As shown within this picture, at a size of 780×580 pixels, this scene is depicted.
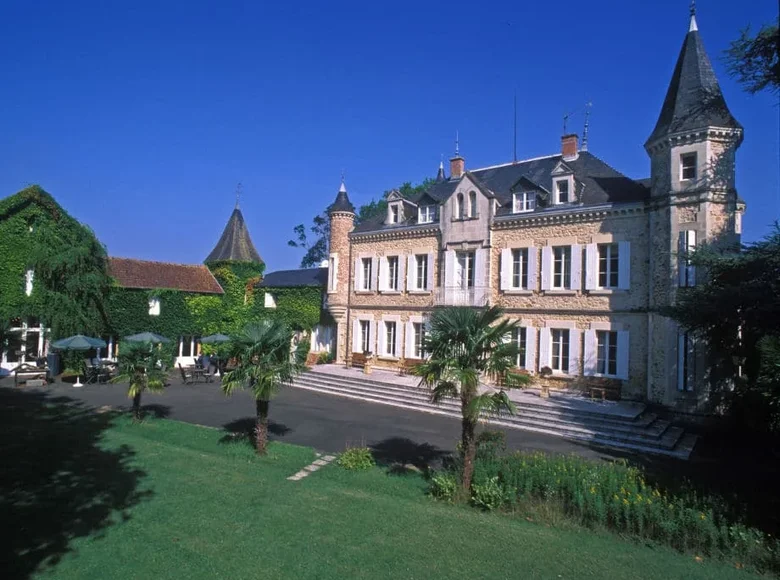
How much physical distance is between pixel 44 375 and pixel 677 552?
898 inches

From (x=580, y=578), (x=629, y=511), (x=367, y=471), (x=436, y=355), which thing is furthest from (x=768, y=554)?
(x=367, y=471)

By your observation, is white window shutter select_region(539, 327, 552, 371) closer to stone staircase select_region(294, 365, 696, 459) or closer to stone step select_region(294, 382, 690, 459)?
stone staircase select_region(294, 365, 696, 459)

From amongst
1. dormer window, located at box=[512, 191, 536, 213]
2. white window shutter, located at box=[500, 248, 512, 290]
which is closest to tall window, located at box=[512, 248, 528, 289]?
white window shutter, located at box=[500, 248, 512, 290]

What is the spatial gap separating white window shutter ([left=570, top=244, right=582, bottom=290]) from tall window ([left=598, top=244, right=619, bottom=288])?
0.74 metres

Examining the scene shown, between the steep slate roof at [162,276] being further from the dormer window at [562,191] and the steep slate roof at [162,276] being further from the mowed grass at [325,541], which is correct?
the dormer window at [562,191]

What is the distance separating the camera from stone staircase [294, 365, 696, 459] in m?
13.7

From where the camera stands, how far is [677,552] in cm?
693

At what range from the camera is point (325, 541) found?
654cm

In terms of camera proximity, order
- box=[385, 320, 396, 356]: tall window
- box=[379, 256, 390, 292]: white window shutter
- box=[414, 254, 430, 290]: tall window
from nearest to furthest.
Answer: box=[414, 254, 430, 290]: tall window
box=[385, 320, 396, 356]: tall window
box=[379, 256, 390, 292]: white window shutter

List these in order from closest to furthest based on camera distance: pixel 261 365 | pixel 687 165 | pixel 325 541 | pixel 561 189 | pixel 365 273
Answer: pixel 325 541 → pixel 261 365 → pixel 687 165 → pixel 561 189 → pixel 365 273

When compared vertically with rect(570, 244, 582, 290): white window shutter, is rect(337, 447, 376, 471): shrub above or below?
below

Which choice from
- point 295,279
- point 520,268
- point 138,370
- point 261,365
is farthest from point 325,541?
point 295,279

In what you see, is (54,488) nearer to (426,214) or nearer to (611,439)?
(611,439)

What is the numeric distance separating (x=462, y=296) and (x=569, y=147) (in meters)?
8.70
